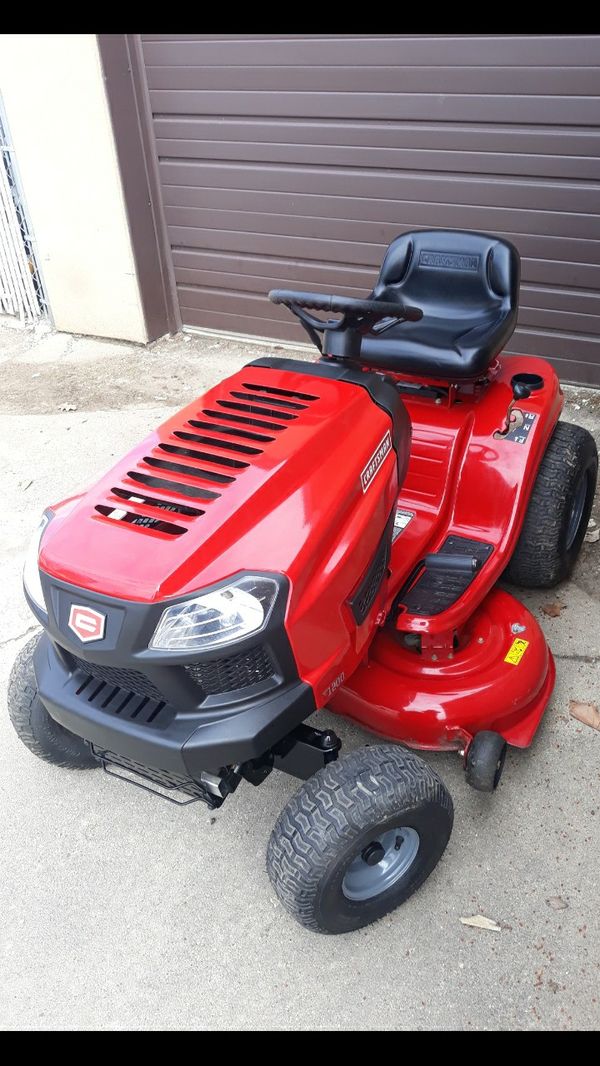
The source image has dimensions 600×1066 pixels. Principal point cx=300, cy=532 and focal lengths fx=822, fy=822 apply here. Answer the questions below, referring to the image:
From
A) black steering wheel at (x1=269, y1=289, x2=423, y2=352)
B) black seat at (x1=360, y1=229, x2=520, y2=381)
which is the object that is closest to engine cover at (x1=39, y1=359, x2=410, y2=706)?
black steering wheel at (x1=269, y1=289, x2=423, y2=352)

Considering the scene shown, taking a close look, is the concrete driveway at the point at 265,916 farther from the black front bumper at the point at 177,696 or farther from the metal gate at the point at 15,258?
the metal gate at the point at 15,258

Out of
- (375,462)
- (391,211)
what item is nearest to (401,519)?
(375,462)

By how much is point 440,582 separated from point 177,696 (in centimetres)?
104

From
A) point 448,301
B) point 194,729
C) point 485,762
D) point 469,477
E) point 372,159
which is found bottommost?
point 485,762

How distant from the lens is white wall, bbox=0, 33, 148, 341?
4703 millimetres

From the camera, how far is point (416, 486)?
2691 mm

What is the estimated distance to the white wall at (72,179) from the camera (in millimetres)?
4703

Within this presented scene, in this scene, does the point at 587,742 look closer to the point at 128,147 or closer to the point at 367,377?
the point at 367,377

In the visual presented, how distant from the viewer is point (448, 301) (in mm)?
2932

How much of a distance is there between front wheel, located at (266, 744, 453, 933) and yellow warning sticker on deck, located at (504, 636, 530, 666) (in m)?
0.52

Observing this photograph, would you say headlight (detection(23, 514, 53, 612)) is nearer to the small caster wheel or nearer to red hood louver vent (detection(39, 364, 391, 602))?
red hood louver vent (detection(39, 364, 391, 602))

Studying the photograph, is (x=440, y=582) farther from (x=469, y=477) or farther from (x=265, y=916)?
(x=265, y=916)

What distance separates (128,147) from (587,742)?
4.23 metres
